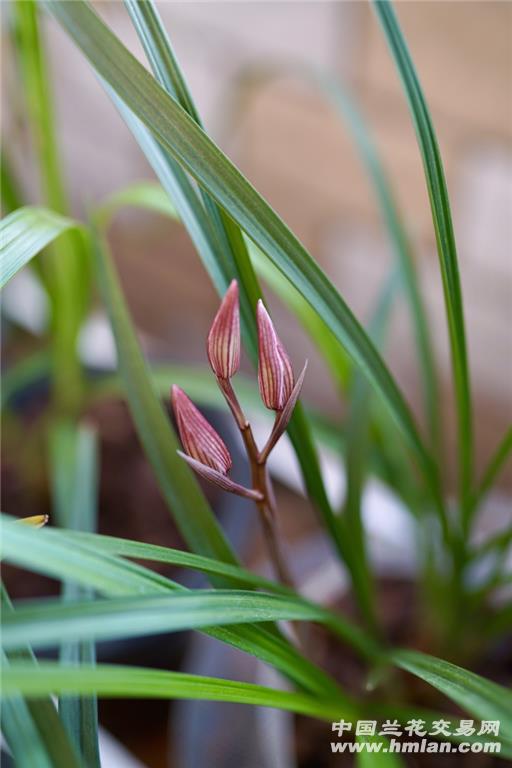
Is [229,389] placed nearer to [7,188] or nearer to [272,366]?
[272,366]

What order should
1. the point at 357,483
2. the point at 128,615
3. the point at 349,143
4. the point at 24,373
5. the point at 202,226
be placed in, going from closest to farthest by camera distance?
the point at 128,615 < the point at 202,226 < the point at 357,483 < the point at 24,373 < the point at 349,143

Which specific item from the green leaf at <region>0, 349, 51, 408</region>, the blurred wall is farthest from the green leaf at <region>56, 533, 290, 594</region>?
the blurred wall

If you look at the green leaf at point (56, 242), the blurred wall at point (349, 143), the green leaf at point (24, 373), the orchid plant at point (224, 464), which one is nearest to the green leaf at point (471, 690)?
the orchid plant at point (224, 464)

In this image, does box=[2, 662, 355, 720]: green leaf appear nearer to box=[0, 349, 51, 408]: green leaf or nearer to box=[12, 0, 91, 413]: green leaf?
box=[12, 0, 91, 413]: green leaf

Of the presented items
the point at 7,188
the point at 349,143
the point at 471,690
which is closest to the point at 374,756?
the point at 471,690

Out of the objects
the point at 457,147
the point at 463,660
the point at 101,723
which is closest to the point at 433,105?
the point at 457,147

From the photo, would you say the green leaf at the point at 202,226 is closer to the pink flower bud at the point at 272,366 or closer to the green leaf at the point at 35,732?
the pink flower bud at the point at 272,366
